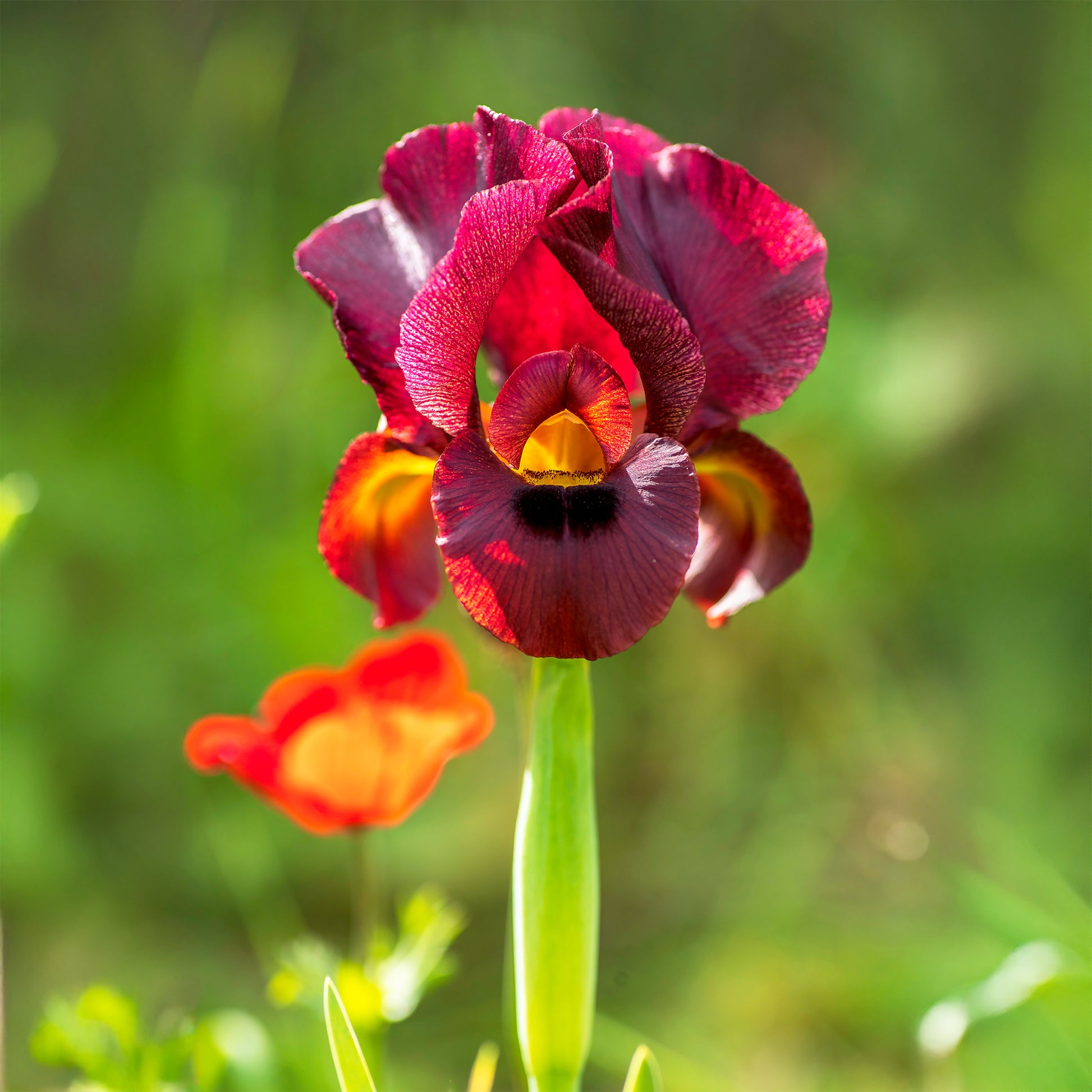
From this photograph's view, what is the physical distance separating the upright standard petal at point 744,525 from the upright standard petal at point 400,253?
0.10 metres

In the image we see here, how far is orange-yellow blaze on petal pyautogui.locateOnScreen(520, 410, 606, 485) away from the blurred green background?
0.67m

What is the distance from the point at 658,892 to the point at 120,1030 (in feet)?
2.72

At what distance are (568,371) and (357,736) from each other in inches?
8.4

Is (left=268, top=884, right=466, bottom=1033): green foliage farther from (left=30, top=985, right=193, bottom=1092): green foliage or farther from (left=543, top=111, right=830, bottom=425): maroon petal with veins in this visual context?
(left=543, top=111, right=830, bottom=425): maroon petal with veins

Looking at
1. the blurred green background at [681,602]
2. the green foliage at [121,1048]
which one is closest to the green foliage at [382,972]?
the green foliage at [121,1048]

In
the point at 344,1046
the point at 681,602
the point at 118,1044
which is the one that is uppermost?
the point at 344,1046

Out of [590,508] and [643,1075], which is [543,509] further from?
[643,1075]

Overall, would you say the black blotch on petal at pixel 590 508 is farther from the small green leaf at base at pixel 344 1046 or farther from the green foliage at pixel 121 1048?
the green foliage at pixel 121 1048

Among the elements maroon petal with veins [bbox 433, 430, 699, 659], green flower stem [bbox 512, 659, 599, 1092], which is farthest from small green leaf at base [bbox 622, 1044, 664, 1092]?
maroon petal with veins [bbox 433, 430, 699, 659]

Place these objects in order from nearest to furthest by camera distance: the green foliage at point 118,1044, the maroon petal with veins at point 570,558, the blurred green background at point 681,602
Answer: the maroon petal with veins at point 570,558
the green foliage at point 118,1044
the blurred green background at point 681,602

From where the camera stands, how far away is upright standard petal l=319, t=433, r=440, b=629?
13.3 inches

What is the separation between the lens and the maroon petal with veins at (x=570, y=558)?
271mm

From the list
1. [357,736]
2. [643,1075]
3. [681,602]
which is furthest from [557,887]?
[681,602]

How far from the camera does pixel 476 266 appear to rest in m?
0.29
